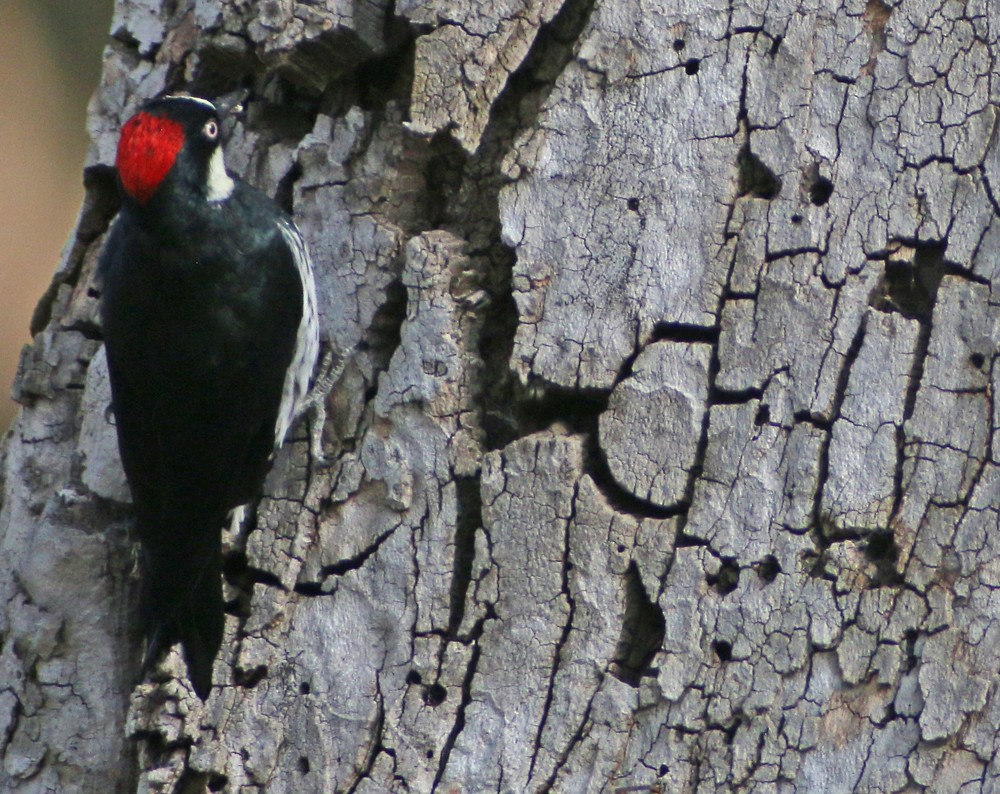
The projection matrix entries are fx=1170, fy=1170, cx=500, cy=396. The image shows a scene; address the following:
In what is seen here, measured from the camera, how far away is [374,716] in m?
2.42

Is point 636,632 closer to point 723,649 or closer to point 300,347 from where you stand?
point 723,649

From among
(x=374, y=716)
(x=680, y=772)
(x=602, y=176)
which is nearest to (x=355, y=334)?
(x=602, y=176)

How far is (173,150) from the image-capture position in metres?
2.68

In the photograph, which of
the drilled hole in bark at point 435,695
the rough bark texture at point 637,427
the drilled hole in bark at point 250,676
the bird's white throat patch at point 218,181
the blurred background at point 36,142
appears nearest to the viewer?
the rough bark texture at point 637,427

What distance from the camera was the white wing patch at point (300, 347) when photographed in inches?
107

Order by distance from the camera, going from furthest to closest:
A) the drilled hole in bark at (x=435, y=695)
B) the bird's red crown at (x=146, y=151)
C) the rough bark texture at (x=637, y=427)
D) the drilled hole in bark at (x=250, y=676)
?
the bird's red crown at (x=146, y=151)
the drilled hole in bark at (x=250, y=676)
the drilled hole in bark at (x=435, y=695)
the rough bark texture at (x=637, y=427)

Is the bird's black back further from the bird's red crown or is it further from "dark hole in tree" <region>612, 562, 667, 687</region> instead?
"dark hole in tree" <region>612, 562, 667, 687</region>

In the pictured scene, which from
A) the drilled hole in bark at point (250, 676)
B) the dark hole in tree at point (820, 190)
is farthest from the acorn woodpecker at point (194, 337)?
the dark hole in tree at point (820, 190)

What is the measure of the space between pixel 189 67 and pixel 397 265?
84cm

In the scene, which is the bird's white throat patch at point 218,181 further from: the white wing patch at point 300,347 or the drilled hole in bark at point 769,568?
the drilled hole in bark at point 769,568

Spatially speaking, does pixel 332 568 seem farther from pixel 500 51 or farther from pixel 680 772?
pixel 500 51

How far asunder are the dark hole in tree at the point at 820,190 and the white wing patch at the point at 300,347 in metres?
1.13

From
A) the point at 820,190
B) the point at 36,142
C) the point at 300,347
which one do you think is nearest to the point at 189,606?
the point at 300,347

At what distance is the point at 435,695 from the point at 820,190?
1.30 metres
